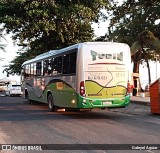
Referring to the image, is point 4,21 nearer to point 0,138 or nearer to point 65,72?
point 65,72

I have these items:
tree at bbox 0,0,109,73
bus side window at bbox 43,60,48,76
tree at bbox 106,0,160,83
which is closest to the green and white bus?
bus side window at bbox 43,60,48,76

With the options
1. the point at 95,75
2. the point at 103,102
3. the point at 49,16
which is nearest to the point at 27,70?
the point at 49,16

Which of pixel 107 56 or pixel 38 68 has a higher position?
pixel 107 56

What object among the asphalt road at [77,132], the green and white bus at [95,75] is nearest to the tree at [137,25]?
the green and white bus at [95,75]

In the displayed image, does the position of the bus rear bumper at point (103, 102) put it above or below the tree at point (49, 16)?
below

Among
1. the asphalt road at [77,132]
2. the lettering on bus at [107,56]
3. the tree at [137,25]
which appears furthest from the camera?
the tree at [137,25]

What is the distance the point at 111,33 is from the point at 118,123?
27.7 metres

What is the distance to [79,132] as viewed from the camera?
11359 millimetres

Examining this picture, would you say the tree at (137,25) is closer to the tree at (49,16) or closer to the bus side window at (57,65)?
the tree at (49,16)

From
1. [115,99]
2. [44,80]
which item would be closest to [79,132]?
[115,99]

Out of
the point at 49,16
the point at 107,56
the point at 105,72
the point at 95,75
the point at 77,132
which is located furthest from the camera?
the point at 49,16

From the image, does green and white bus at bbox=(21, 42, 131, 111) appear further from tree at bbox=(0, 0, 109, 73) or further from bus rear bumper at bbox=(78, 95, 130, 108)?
tree at bbox=(0, 0, 109, 73)

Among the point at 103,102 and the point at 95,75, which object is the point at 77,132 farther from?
the point at 95,75

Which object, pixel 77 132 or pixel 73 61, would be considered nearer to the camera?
pixel 77 132
